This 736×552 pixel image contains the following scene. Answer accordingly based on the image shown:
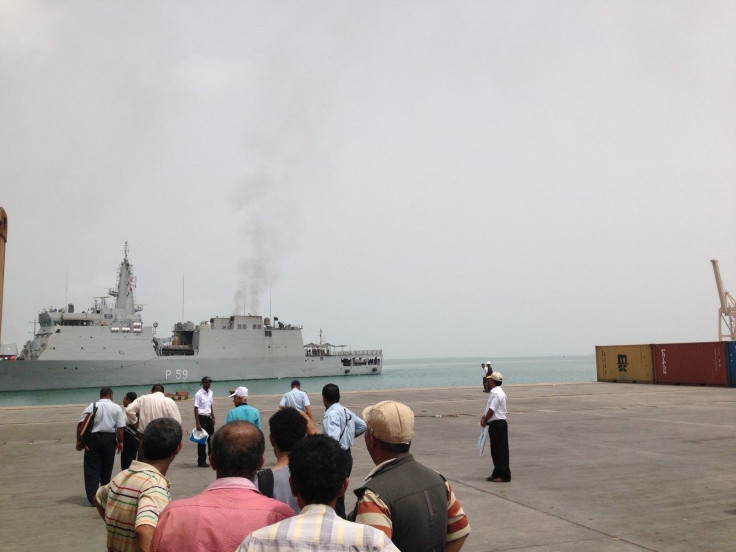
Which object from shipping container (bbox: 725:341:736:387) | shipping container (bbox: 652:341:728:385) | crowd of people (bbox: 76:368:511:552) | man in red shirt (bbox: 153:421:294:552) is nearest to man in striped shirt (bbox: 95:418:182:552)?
crowd of people (bbox: 76:368:511:552)

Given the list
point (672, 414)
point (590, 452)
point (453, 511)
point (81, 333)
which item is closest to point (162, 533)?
point (453, 511)

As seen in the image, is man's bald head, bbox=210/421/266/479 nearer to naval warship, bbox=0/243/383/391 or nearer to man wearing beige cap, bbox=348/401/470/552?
man wearing beige cap, bbox=348/401/470/552

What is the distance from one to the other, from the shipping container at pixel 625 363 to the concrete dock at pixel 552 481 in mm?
17682

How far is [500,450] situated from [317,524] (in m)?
6.47

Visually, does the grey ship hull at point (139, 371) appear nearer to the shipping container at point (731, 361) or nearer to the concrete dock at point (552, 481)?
the concrete dock at point (552, 481)

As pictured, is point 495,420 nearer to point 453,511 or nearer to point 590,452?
point 590,452

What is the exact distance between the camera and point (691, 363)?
1164 inches

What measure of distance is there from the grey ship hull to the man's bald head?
53779 millimetres

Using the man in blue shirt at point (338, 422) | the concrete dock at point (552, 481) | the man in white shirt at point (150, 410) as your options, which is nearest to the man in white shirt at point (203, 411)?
the concrete dock at point (552, 481)

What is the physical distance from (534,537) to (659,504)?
6.59 feet

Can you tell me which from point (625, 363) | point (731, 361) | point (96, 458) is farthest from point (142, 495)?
point (625, 363)

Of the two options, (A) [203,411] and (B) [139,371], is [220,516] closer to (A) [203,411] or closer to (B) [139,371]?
(A) [203,411]

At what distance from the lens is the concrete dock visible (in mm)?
5387

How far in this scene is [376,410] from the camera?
9.15 feet
